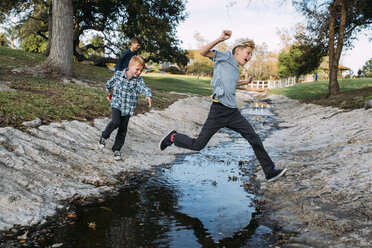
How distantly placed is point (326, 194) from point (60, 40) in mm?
12387

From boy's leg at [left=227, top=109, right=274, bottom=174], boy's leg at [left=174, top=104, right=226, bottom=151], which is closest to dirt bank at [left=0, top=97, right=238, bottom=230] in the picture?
boy's leg at [left=174, top=104, right=226, bottom=151]

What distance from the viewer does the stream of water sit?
128 inches

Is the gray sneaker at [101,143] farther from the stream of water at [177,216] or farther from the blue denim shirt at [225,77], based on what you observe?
the blue denim shirt at [225,77]

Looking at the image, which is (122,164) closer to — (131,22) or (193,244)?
(193,244)

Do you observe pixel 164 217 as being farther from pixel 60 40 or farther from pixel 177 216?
pixel 60 40

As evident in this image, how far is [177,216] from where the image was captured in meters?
3.91

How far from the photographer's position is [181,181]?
5422 millimetres

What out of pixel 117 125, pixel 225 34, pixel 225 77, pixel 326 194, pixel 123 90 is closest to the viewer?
pixel 225 34

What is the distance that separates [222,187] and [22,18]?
104ft

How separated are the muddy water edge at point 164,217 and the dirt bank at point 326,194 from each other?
0.28 m

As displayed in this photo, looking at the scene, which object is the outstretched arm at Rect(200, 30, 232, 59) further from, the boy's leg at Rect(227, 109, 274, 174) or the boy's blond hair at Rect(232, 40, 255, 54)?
the boy's leg at Rect(227, 109, 274, 174)

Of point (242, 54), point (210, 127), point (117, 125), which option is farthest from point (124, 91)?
point (242, 54)

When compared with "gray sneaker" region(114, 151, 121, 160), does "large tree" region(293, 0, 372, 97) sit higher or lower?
higher

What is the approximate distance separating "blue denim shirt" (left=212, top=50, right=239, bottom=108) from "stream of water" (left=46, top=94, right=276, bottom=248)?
56.0 inches
